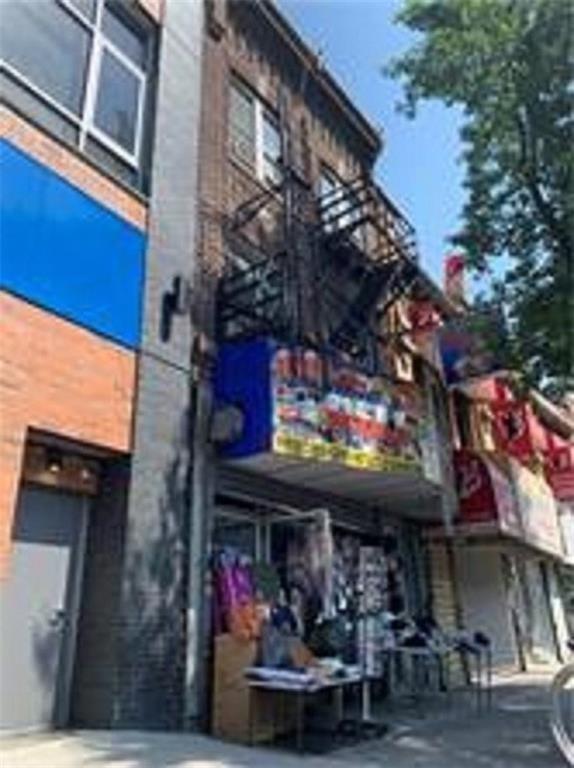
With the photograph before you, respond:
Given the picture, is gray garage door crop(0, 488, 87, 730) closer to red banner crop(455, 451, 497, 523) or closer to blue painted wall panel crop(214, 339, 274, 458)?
blue painted wall panel crop(214, 339, 274, 458)

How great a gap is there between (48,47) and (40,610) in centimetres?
589

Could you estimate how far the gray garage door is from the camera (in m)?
8.31

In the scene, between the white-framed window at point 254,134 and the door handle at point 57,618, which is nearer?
the door handle at point 57,618

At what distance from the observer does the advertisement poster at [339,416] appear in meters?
11.0

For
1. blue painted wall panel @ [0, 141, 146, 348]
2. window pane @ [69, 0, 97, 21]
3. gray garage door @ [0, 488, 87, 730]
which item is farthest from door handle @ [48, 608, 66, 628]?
window pane @ [69, 0, 97, 21]

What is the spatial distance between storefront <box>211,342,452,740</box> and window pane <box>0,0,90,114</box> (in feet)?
11.7

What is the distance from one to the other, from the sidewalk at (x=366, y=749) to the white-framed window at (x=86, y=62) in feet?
19.9

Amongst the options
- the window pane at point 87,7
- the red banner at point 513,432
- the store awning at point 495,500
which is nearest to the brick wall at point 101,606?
the window pane at point 87,7

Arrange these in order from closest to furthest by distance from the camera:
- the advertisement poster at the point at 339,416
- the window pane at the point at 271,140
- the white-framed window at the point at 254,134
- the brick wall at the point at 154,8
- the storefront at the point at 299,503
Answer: the storefront at the point at 299,503
the advertisement poster at the point at 339,416
the brick wall at the point at 154,8
the white-framed window at the point at 254,134
the window pane at the point at 271,140

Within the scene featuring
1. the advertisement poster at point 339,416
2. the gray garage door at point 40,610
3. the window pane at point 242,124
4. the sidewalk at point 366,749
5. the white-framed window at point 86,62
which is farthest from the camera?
the window pane at point 242,124

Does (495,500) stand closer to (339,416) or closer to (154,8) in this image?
(339,416)

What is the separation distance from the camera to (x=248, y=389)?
36.1 feet

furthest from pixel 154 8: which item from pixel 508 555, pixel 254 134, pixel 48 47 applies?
pixel 508 555

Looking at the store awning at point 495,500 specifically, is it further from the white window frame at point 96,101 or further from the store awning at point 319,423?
the white window frame at point 96,101
